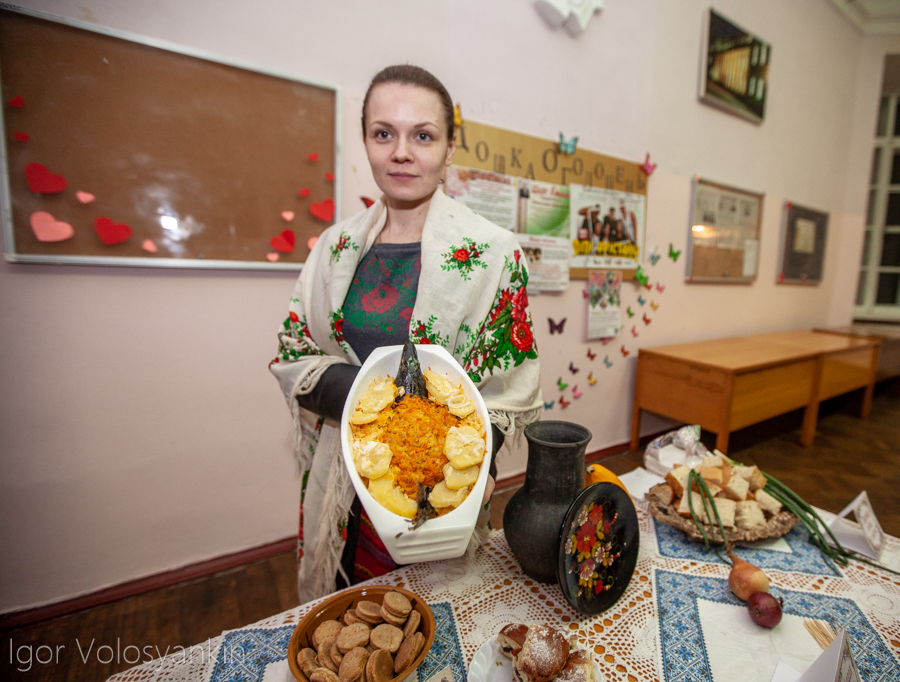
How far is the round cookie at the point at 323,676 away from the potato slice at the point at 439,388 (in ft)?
1.12

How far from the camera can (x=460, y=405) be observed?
61cm

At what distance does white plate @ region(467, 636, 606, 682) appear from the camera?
1.83ft

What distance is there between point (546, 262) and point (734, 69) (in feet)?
6.74

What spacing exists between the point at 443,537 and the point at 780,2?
4382 mm

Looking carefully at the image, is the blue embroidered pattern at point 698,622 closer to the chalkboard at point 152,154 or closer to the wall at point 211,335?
the wall at point 211,335

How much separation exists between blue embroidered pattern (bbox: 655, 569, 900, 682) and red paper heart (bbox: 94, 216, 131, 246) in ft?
5.46

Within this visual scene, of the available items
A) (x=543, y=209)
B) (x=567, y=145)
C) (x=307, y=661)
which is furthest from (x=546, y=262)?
(x=307, y=661)

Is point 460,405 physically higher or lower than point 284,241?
lower

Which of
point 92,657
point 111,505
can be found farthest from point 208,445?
point 92,657

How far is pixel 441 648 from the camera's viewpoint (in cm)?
64

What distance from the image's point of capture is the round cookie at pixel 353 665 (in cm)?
50

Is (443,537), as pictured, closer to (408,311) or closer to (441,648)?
(441,648)

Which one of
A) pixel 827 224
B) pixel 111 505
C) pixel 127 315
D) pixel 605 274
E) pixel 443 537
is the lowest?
pixel 111 505

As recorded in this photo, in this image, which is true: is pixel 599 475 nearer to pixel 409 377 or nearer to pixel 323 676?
pixel 409 377
